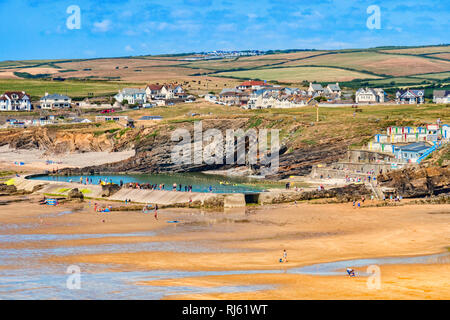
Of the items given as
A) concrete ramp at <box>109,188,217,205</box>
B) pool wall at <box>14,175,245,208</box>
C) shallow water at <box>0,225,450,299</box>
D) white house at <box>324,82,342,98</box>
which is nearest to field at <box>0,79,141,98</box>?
white house at <box>324,82,342,98</box>

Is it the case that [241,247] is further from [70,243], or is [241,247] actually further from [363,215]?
[363,215]

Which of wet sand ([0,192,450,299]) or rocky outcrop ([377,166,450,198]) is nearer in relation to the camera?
wet sand ([0,192,450,299])

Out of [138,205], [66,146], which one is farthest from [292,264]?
[66,146]

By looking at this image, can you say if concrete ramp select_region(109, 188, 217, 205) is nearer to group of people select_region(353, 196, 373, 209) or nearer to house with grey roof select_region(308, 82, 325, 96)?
group of people select_region(353, 196, 373, 209)

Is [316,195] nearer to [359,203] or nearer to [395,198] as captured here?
[359,203]

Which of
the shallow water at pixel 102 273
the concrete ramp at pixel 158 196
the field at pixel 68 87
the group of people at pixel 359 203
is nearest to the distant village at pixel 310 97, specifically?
the field at pixel 68 87

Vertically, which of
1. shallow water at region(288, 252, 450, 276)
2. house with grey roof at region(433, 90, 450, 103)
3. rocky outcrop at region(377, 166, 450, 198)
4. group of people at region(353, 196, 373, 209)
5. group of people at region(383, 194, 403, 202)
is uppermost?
house with grey roof at region(433, 90, 450, 103)

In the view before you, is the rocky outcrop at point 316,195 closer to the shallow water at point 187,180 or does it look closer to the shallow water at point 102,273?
the shallow water at point 187,180
